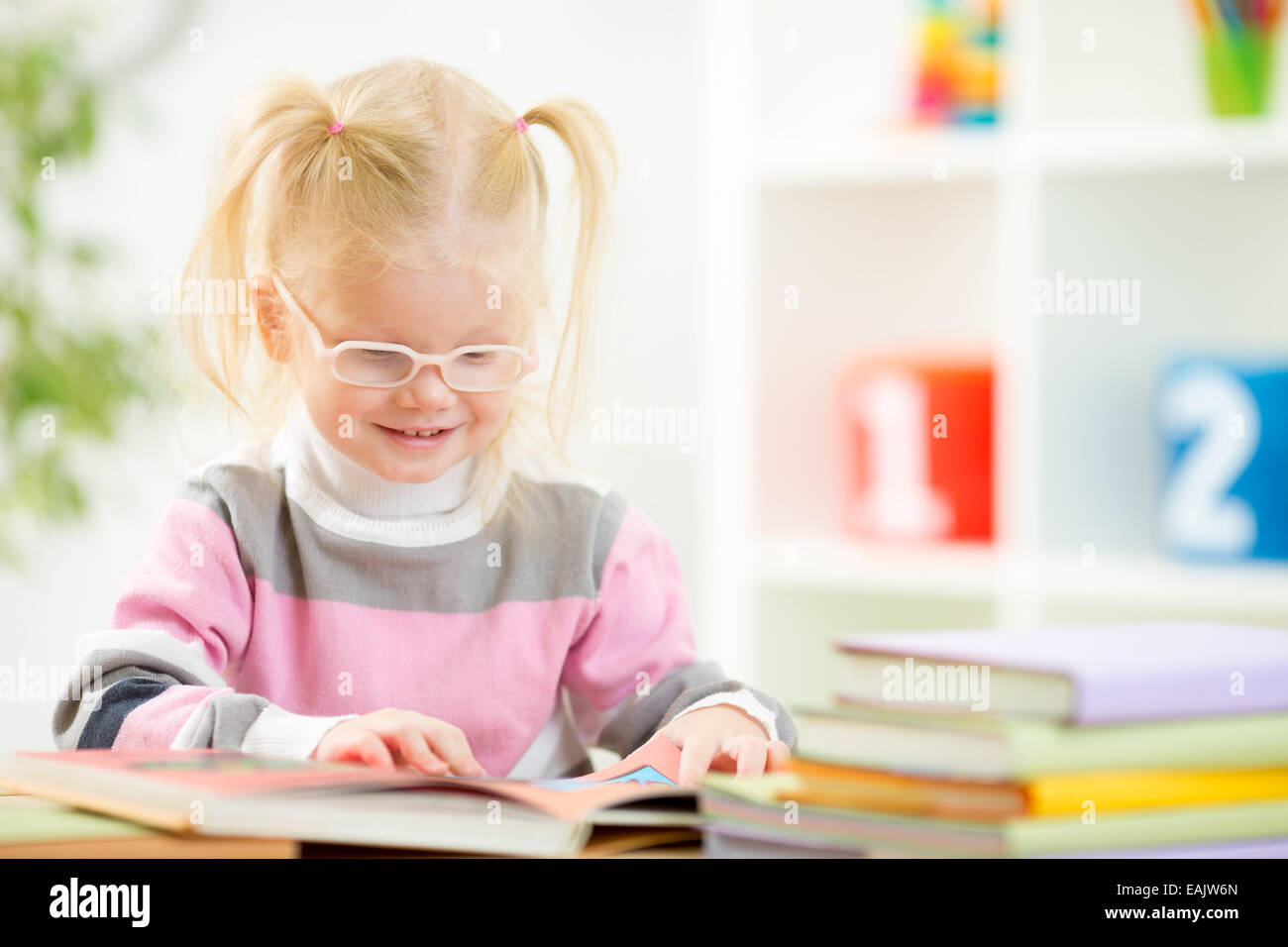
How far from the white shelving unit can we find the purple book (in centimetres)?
151

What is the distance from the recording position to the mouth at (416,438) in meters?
1.01

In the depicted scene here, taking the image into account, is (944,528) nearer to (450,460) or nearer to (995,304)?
(995,304)

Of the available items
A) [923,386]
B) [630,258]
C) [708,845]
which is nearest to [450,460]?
[708,845]

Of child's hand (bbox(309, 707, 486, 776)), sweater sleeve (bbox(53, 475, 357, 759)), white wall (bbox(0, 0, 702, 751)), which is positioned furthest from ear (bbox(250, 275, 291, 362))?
white wall (bbox(0, 0, 702, 751))

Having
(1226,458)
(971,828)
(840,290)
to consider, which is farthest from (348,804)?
(840,290)

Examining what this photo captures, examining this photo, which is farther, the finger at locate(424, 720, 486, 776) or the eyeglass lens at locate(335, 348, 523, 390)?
the eyeglass lens at locate(335, 348, 523, 390)

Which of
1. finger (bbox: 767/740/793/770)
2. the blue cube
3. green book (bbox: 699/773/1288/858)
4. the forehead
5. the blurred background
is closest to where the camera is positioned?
green book (bbox: 699/773/1288/858)

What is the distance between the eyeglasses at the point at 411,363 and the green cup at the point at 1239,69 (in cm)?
152

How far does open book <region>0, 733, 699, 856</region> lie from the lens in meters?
0.58

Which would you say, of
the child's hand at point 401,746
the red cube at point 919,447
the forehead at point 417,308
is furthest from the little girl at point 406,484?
the red cube at point 919,447

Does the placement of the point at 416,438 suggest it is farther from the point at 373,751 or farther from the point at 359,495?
the point at 373,751

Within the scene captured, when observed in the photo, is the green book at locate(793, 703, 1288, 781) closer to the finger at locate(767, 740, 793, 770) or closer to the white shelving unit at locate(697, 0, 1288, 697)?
the finger at locate(767, 740, 793, 770)

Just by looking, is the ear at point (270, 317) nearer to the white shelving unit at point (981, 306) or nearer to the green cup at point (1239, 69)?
the white shelving unit at point (981, 306)
